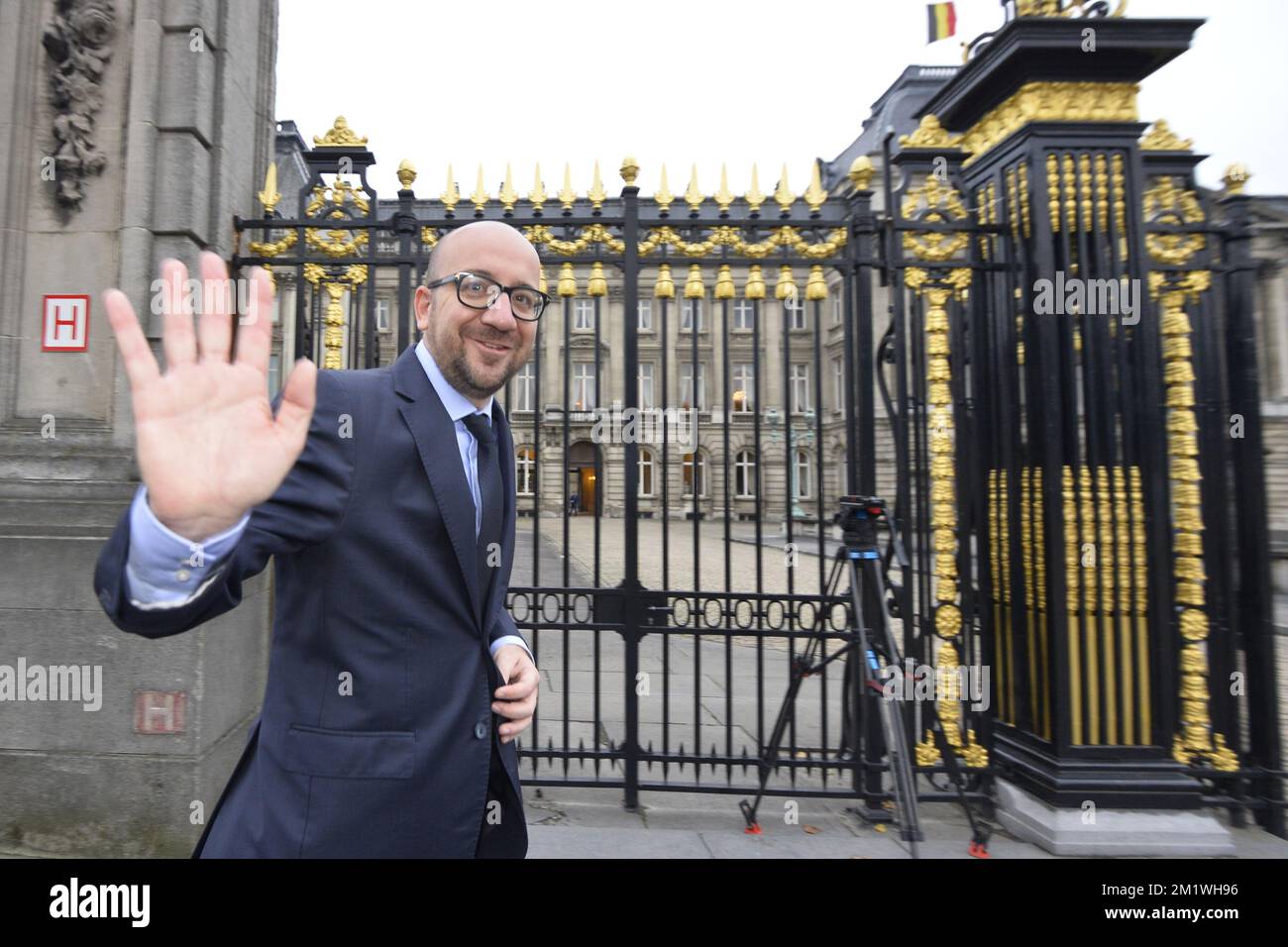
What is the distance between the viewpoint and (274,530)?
1.32 metres

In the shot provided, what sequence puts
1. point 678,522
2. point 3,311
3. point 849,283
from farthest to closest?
point 678,522 < point 849,283 < point 3,311

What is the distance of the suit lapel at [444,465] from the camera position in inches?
62.3

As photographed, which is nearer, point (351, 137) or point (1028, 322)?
point (1028, 322)

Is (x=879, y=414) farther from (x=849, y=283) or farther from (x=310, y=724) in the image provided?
(x=310, y=724)

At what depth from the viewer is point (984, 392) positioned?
4.61 metres

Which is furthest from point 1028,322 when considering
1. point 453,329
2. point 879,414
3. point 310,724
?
point 879,414

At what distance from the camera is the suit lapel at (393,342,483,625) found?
1.58 meters

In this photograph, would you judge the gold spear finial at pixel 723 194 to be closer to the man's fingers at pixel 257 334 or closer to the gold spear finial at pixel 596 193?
the gold spear finial at pixel 596 193

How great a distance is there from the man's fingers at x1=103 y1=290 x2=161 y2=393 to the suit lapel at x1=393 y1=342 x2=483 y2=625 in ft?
1.81

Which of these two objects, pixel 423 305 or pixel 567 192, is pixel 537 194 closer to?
pixel 567 192

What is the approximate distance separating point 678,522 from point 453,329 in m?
23.3
